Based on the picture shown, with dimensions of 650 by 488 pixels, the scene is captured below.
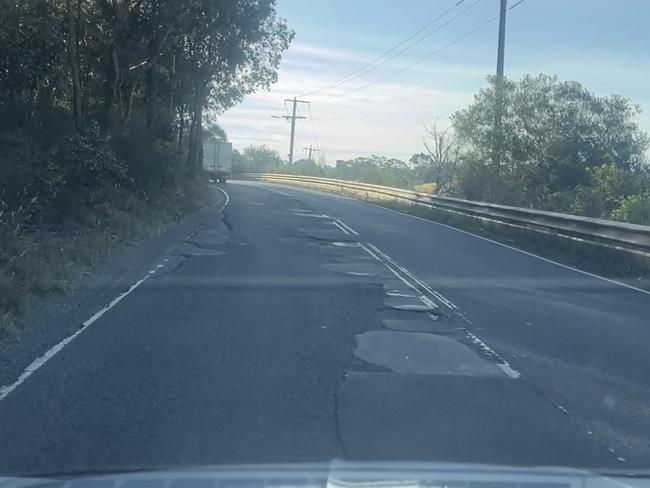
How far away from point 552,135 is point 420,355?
101 ft

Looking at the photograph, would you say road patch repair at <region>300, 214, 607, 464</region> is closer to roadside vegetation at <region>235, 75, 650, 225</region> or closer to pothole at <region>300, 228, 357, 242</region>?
pothole at <region>300, 228, 357, 242</region>

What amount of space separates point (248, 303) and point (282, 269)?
3.79 m

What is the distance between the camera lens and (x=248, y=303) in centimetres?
1261

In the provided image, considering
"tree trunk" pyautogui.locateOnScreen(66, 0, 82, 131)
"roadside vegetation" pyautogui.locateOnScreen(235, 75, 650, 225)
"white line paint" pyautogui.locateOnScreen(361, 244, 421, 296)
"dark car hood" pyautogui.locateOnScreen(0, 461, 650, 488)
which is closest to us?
"dark car hood" pyautogui.locateOnScreen(0, 461, 650, 488)

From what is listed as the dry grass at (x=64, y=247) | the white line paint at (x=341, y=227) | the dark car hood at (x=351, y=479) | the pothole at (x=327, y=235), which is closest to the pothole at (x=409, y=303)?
the dry grass at (x=64, y=247)

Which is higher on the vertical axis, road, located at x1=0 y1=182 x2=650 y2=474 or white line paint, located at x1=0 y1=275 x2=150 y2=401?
road, located at x1=0 y1=182 x2=650 y2=474

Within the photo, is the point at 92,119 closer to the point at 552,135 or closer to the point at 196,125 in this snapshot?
the point at 196,125

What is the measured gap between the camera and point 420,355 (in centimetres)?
952

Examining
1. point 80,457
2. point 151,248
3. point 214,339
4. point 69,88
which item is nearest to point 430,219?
point 69,88

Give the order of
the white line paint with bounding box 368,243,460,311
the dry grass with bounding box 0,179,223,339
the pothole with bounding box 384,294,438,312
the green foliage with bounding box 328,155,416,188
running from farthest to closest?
1. the green foliage with bounding box 328,155,416,188
2. the white line paint with bounding box 368,243,460,311
3. the pothole with bounding box 384,294,438,312
4. the dry grass with bounding box 0,179,223,339

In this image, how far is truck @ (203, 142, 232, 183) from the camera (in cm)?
7199

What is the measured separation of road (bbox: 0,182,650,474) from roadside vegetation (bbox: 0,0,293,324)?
2490 millimetres

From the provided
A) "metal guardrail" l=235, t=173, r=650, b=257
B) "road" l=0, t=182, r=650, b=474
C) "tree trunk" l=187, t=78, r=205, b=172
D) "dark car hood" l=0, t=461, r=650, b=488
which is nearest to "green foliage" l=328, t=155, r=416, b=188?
"tree trunk" l=187, t=78, r=205, b=172

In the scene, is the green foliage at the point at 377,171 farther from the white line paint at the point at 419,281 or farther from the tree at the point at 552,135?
the white line paint at the point at 419,281
